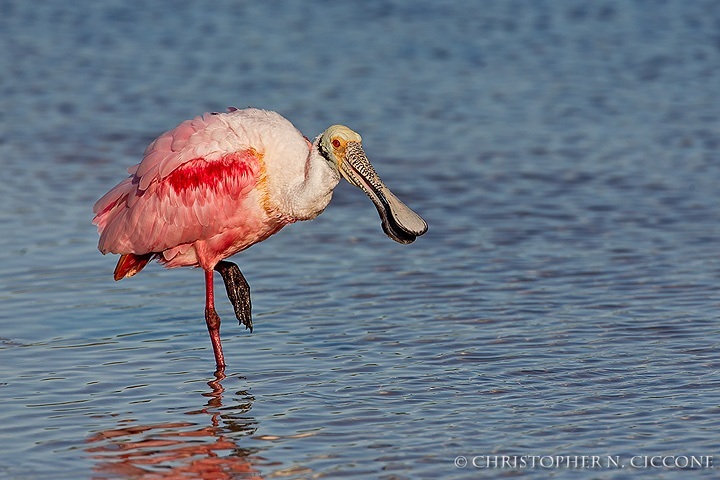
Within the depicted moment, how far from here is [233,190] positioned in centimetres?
868

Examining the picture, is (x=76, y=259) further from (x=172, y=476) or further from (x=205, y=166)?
(x=172, y=476)

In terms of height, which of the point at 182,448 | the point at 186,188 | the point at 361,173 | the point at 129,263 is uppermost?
the point at 361,173

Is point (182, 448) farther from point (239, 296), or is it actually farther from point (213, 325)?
point (239, 296)

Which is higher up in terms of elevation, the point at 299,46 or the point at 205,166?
the point at 205,166

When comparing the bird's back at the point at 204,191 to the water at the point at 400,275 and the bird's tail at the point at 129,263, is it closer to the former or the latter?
the bird's tail at the point at 129,263

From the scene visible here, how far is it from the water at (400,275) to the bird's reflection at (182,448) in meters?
0.02

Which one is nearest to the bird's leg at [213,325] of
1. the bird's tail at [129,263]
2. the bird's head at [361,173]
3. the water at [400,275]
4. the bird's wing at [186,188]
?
the water at [400,275]

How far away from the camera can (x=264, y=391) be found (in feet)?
26.5

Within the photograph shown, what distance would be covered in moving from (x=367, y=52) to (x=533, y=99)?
11.7 feet

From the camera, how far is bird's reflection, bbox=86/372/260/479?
6.82 meters

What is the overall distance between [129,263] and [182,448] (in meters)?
2.50

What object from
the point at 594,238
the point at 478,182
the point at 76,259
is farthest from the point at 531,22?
the point at 76,259

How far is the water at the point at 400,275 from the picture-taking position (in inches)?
285

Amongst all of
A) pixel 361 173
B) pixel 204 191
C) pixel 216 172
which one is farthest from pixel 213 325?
pixel 361 173
